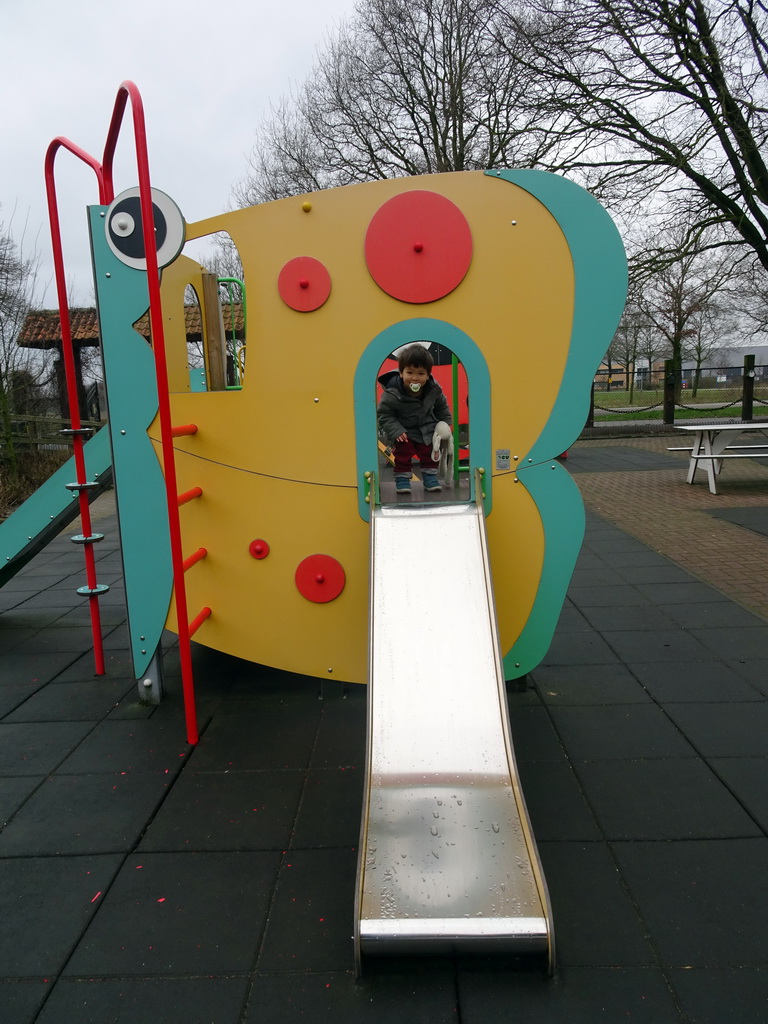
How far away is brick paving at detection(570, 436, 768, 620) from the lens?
545cm

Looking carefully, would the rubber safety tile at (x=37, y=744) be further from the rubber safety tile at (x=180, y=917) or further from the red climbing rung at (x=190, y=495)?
the red climbing rung at (x=190, y=495)

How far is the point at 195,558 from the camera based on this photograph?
3.27 meters

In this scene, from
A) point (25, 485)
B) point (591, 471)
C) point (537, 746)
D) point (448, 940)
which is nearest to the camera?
point (448, 940)

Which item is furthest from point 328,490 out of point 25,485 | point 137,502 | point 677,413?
point 677,413

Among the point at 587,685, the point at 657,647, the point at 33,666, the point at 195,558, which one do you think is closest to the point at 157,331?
the point at 195,558

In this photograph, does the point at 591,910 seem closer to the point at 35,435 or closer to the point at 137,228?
the point at 137,228

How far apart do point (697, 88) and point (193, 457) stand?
12852mm

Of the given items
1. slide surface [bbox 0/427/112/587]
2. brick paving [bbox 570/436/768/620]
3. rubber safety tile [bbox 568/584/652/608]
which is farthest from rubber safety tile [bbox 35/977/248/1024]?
brick paving [bbox 570/436/768/620]

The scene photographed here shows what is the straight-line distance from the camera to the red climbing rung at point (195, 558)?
320cm

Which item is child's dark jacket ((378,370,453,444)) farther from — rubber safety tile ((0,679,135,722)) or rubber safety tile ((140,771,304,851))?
rubber safety tile ((0,679,135,722))

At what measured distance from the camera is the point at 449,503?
10.3 feet

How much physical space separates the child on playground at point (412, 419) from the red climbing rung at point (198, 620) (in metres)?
1.13

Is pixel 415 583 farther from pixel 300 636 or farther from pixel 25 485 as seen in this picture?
pixel 25 485

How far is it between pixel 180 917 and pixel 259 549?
5.23ft
